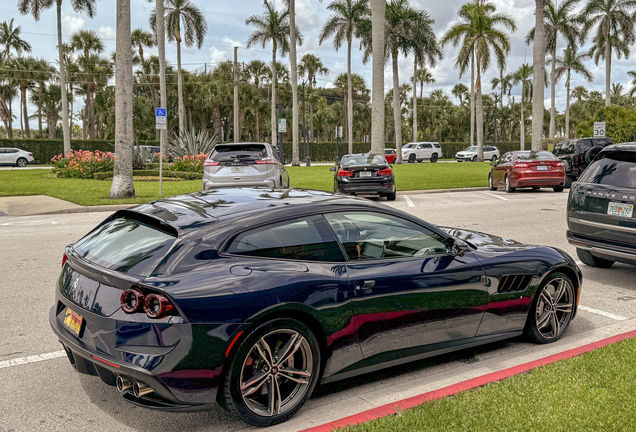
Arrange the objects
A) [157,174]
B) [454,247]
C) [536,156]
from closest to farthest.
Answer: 1. [454,247]
2. [536,156]
3. [157,174]

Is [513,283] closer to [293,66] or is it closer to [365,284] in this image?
[365,284]

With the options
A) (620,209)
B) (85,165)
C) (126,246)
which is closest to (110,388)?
(126,246)

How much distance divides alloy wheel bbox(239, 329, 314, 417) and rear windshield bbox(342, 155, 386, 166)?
14364 mm

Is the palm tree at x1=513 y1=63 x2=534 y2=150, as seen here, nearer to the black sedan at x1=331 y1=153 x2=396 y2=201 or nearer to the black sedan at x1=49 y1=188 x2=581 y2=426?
the black sedan at x1=331 y1=153 x2=396 y2=201

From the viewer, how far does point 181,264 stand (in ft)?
11.0

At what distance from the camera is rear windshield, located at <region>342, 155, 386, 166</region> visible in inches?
701

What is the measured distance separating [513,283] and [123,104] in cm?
1456

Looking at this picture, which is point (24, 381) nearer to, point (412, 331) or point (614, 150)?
point (412, 331)

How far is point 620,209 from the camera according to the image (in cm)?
679

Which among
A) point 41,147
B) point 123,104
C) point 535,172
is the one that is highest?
point 41,147

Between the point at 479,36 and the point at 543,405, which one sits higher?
the point at 479,36

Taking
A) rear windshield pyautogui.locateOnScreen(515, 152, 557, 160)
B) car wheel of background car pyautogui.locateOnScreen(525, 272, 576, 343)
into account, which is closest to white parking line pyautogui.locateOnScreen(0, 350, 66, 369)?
car wheel of background car pyautogui.locateOnScreen(525, 272, 576, 343)

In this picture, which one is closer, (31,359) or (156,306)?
(156,306)

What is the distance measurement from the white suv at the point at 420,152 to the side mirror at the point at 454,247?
4981 centimetres
